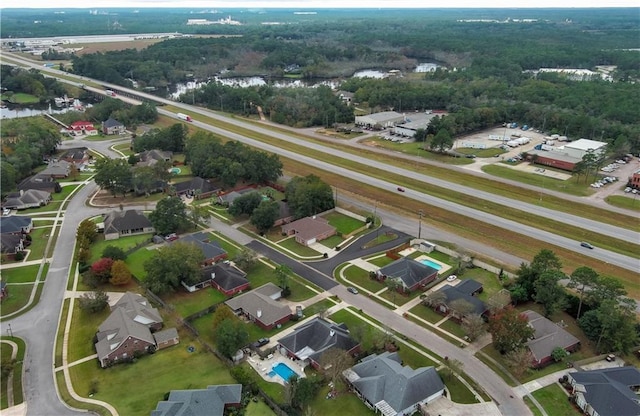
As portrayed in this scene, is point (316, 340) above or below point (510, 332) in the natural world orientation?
below

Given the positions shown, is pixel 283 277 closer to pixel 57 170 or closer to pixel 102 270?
pixel 102 270

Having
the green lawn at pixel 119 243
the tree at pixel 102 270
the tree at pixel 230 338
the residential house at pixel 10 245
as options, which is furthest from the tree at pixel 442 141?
the residential house at pixel 10 245

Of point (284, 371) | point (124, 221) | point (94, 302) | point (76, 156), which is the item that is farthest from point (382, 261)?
point (76, 156)

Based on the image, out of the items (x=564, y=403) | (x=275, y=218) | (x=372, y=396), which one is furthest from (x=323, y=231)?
(x=564, y=403)

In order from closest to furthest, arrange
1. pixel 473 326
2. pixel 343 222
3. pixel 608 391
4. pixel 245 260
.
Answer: pixel 608 391, pixel 473 326, pixel 245 260, pixel 343 222

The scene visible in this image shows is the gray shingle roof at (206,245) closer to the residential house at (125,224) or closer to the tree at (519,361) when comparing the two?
the residential house at (125,224)

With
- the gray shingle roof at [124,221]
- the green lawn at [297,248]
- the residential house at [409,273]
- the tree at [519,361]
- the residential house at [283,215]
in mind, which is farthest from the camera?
the residential house at [283,215]

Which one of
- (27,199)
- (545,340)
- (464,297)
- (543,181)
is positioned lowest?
(543,181)

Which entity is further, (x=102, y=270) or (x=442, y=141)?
(x=442, y=141)
